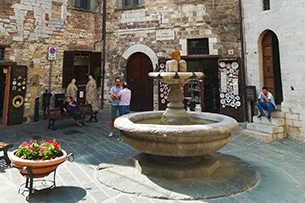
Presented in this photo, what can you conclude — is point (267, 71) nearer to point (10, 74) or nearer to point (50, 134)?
point (50, 134)

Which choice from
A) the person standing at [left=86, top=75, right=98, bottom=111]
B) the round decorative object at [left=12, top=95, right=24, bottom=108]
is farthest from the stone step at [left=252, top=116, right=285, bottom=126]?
the round decorative object at [left=12, top=95, right=24, bottom=108]

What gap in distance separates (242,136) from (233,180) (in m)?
3.60

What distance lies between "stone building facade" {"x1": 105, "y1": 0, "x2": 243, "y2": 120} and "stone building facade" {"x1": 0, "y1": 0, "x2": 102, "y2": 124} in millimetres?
1278

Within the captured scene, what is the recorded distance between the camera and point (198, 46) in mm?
9250

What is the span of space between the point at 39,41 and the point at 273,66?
8974 mm

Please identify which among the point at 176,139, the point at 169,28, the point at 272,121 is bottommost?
the point at 176,139

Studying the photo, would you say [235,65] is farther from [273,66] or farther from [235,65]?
[273,66]

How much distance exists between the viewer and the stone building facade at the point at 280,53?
6438 mm

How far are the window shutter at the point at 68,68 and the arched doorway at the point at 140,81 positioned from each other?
101 inches

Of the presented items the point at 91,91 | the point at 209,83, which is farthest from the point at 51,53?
the point at 209,83

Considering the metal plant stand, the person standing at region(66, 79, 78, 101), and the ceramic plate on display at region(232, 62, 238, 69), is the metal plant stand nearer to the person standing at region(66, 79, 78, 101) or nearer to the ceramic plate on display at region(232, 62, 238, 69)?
the person standing at region(66, 79, 78, 101)

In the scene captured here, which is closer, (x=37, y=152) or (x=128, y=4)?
(x=37, y=152)

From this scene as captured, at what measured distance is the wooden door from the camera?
7614 millimetres

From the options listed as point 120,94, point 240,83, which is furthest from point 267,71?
point 120,94
